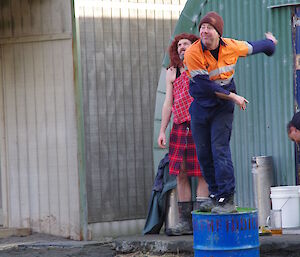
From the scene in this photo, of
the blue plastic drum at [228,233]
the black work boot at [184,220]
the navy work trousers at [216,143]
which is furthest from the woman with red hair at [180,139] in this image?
the blue plastic drum at [228,233]

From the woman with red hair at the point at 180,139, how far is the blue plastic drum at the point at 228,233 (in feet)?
6.11

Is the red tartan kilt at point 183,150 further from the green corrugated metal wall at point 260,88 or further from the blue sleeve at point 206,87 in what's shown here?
the blue sleeve at point 206,87

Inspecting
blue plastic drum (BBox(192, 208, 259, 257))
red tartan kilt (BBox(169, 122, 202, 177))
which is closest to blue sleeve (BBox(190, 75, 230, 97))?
blue plastic drum (BBox(192, 208, 259, 257))

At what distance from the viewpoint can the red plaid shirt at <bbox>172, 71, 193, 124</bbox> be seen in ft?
29.8

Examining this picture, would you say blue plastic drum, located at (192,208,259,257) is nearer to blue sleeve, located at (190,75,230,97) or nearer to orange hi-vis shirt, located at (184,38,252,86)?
blue sleeve, located at (190,75,230,97)

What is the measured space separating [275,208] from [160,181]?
4.60ft

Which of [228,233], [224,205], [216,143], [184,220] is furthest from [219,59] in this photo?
[184,220]

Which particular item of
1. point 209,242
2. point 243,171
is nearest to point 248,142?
point 243,171

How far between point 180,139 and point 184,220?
82 centimetres

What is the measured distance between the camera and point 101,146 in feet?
36.2

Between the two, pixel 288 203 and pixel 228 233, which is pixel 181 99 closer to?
pixel 288 203

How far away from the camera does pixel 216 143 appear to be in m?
7.29

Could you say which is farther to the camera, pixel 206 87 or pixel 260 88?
pixel 260 88

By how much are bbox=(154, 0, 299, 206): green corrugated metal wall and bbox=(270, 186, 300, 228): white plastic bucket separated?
303 millimetres
